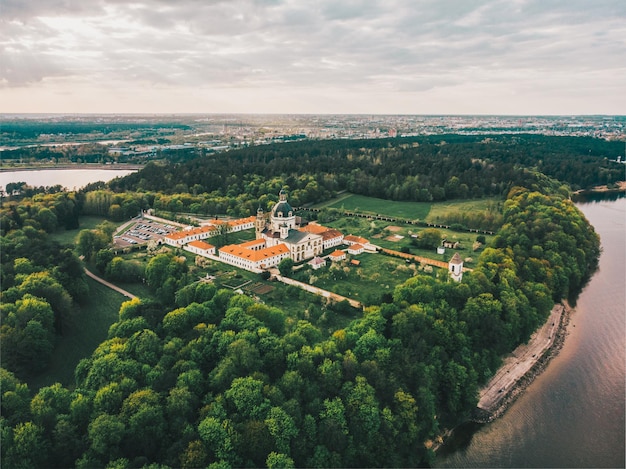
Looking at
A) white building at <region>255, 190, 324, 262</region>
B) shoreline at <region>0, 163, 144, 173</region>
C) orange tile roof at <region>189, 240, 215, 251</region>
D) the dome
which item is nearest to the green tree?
white building at <region>255, 190, 324, 262</region>

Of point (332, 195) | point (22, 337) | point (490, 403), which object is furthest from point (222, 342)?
point (332, 195)

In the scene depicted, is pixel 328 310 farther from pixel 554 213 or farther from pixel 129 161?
pixel 129 161

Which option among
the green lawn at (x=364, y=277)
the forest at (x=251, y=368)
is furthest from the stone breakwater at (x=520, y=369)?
the green lawn at (x=364, y=277)

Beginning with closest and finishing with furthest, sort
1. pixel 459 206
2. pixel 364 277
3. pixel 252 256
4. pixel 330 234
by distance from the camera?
pixel 364 277 → pixel 252 256 → pixel 330 234 → pixel 459 206

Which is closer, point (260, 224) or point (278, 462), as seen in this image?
point (278, 462)

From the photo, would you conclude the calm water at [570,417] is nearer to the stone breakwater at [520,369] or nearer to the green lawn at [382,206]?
the stone breakwater at [520,369]

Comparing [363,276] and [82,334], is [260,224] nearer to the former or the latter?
[363,276]

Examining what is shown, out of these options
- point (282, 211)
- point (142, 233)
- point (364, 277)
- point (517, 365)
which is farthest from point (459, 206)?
point (142, 233)
